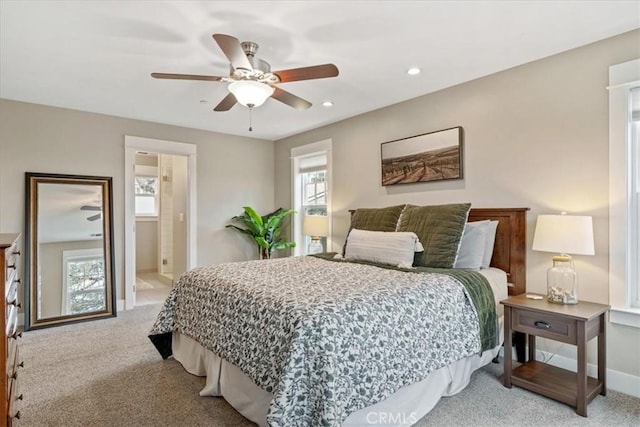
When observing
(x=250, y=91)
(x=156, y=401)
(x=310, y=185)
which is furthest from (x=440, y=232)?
(x=310, y=185)

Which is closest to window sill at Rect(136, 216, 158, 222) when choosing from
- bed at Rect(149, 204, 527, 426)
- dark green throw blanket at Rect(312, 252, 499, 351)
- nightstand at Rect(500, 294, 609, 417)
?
bed at Rect(149, 204, 527, 426)

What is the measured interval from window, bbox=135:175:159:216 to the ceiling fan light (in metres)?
5.32

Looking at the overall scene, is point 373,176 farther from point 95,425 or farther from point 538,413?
point 95,425

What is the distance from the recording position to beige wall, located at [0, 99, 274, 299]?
370 centimetres

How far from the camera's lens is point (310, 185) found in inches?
205

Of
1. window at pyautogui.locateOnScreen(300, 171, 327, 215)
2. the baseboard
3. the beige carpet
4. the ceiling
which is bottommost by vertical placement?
the beige carpet

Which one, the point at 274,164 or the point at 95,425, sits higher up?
the point at 274,164

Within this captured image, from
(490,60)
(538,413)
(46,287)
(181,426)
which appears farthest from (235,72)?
(46,287)

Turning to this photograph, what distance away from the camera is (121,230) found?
14.2 feet

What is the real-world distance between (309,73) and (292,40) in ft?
1.22

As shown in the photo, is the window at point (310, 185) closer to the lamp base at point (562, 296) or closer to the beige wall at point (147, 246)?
the lamp base at point (562, 296)

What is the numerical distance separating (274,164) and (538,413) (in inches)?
185

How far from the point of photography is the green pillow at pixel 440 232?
2.76m

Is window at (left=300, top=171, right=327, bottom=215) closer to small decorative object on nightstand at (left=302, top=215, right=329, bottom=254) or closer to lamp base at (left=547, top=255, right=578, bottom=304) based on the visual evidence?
small decorative object on nightstand at (left=302, top=215, right=329, bottom=254)
